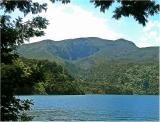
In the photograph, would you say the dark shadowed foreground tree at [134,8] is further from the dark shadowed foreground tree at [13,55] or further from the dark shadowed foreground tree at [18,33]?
the dark shadowed foreground tree at [13,55]

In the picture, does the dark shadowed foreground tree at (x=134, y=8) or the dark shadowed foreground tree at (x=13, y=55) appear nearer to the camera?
the dark shadowed foreground tree at (x=134, y=8)

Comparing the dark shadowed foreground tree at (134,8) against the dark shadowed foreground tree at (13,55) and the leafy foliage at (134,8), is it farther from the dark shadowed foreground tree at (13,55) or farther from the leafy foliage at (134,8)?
the dark shadowed foreground tree at (13,55)

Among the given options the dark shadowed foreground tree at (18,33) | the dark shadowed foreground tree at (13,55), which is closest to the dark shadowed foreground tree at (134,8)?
the dark shadowed foreground tree at (18,33)

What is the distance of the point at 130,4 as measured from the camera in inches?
390

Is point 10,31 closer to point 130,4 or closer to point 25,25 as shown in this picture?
point 25,25

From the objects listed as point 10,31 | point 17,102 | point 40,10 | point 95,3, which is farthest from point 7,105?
point 95,3

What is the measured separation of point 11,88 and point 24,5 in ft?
13.5

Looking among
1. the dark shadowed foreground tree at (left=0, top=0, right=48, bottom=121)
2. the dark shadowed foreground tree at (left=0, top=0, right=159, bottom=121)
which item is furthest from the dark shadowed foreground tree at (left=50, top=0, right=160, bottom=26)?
the dark shadowed foreground tree at (left=0, top=0, right=48, bottom=121)

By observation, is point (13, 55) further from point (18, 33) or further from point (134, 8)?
point (134, 8)

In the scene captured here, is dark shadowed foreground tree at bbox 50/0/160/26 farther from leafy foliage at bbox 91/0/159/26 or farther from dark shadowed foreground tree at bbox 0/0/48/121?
dark shadowed foreground tree at bbox 0/0/48/121

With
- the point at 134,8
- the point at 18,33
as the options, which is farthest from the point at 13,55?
the point at 134,8

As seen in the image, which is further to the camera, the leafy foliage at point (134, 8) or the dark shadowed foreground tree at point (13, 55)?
the dark shadowed foreground tree at point (13, 55)

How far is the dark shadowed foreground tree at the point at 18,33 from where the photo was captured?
9852mm

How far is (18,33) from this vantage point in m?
14.5
